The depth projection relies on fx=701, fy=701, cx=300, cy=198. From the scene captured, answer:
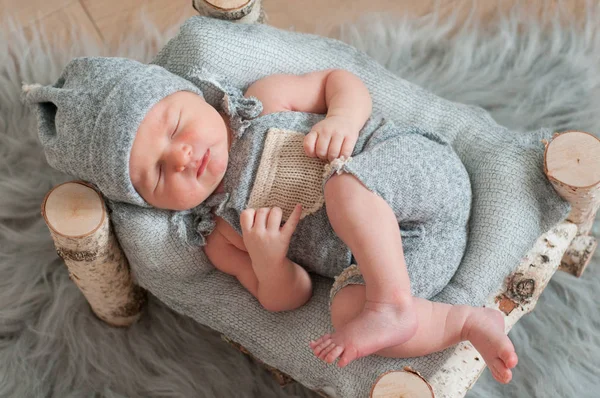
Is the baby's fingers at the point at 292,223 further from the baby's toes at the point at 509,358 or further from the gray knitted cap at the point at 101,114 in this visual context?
the baby's toes at the point at 509,358

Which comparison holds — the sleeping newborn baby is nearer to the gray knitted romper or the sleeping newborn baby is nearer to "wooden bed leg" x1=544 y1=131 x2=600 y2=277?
the gray knitted romper

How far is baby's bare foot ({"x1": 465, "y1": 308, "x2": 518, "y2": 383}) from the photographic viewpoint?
0.99 metres

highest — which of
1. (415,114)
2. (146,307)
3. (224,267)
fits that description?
(415,114)

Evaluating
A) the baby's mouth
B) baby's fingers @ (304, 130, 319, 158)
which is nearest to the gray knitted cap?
the baby's mouth

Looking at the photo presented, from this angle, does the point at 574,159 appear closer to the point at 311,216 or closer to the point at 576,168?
the point at 576,168

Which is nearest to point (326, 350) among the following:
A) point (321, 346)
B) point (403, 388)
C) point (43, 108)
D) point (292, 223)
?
point (321, 346)

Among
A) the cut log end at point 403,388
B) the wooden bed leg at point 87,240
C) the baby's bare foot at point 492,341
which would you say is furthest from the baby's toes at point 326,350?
the wooden bed leg at point 87,240

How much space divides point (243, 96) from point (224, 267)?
32 cm

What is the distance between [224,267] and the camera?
128 cm

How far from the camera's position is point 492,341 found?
1015 millimetres

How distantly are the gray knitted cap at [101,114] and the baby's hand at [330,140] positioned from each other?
225 mm

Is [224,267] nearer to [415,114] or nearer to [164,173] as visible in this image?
[164,173]

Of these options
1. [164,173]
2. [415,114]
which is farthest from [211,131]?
[415,114]

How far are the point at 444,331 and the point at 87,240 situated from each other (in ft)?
1.94
